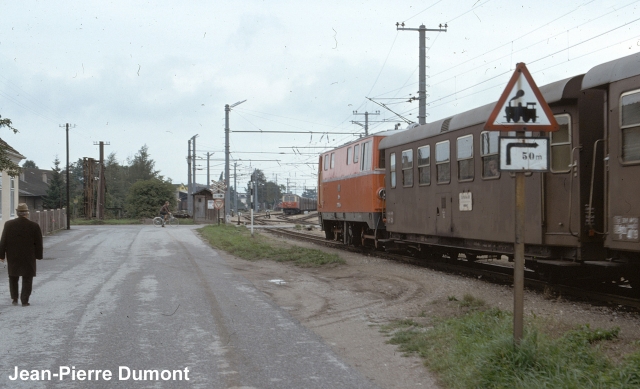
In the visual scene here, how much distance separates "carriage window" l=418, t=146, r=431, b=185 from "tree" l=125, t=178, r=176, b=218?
169 ft

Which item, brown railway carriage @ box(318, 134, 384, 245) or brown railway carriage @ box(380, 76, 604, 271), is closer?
brown railway carriage @ box(380, 76, 604, 271)

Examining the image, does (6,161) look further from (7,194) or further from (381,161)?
(7,194)

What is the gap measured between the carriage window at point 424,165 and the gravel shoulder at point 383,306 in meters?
2.03

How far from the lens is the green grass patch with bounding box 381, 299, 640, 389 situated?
5.41m

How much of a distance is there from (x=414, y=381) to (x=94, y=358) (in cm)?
321

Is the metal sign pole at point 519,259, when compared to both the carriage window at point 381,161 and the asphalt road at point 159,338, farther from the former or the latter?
the carriage window at point 381,161

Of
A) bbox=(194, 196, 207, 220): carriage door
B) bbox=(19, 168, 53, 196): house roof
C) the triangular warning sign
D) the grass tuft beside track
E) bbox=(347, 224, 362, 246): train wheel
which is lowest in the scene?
the grass tuft beside track

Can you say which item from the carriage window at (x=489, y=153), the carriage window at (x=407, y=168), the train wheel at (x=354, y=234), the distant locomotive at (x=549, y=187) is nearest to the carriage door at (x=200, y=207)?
the train wheel at (x=354, y=234)

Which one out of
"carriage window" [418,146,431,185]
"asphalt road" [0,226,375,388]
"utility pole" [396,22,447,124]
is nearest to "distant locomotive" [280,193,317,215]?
"utility pole" [396,22,447,124]

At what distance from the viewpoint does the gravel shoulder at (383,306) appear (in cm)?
699

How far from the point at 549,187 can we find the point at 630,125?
6.38 feet

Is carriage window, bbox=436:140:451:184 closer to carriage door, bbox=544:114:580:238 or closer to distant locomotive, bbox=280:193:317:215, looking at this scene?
carriage door, bbox=544:114:580:238

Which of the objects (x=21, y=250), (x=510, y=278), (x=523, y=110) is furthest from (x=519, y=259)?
(x=21, y=250)

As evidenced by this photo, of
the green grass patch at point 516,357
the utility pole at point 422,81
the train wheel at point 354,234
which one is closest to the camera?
the green grass patch at point 516,357
